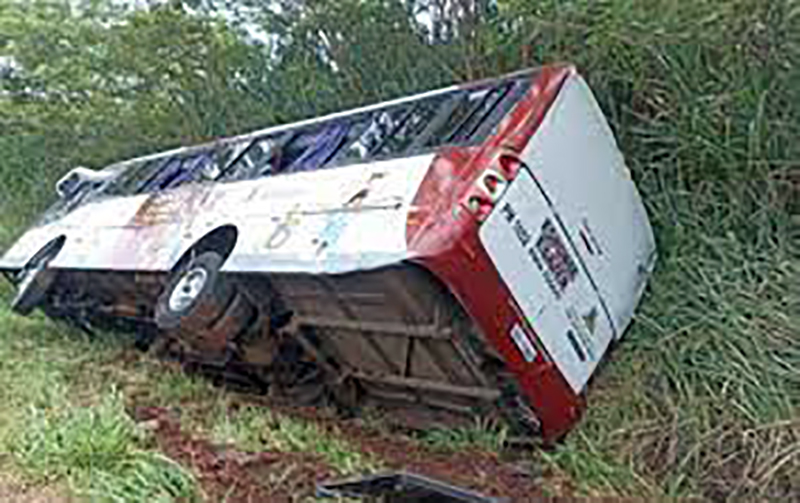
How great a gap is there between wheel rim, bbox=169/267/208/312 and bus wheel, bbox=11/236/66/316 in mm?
2786

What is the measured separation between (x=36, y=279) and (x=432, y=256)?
508 cm

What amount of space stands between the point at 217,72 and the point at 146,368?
16.0 feet

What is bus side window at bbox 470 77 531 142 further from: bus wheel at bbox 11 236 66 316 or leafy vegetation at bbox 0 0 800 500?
bus wheel at bbox 11 236 66 316

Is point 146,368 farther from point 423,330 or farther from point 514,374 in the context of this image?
Result: point 514,374

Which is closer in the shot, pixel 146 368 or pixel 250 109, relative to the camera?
pixel 146 368

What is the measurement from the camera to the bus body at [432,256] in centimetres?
389

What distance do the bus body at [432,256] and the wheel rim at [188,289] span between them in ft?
0.05

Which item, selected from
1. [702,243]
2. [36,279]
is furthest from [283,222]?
[36,279]

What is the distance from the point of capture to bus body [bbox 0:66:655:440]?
3895 millimetres

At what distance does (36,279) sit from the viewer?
7320 millimetres

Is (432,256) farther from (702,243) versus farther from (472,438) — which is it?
(702,243)

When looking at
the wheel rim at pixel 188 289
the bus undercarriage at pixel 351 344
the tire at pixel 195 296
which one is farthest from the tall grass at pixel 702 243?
the wheel rim at pixel 188 289

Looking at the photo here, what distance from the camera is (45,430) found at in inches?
152

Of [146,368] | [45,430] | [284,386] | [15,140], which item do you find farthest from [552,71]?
[15,140]
